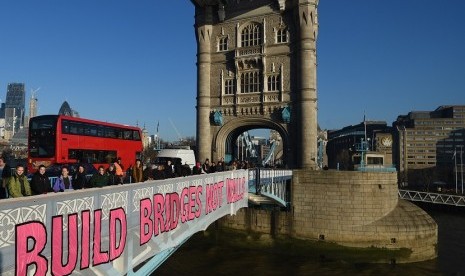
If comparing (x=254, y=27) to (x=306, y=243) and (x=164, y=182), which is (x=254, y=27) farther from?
(x=164, y=182)

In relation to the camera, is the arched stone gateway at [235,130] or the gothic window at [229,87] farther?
the gothic window at [229,87]

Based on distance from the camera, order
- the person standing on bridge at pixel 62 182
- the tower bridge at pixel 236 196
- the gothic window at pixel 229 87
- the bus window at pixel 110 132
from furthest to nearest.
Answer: the gothic window at pixel 229 87 → the bus window at pixel 110 132 → the person standing on bridge at pixel 62 182 → the tower bridge at pixel 236 196

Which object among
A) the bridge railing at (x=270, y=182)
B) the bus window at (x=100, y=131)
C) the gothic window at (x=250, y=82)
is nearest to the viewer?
the bridge railing at (x=270, y=182)

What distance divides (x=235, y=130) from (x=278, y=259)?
63.4 feet

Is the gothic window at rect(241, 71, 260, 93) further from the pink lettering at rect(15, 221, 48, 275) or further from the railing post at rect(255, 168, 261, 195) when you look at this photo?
the pink lettering at rect(15, 221, 48, 275)

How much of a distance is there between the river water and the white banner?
12.4m

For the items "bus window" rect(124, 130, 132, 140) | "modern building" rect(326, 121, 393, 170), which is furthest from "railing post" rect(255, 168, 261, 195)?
"modern building" rect(326, 121, 393, 170)

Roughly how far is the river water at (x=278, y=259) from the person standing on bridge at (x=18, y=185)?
51.8 ft

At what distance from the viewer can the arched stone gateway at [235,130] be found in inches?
1558

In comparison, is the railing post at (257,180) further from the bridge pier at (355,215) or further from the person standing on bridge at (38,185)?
the person standing on bridge at (38,185)

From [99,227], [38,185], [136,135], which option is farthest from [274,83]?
[99,227]

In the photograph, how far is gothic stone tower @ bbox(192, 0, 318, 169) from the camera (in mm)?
37562

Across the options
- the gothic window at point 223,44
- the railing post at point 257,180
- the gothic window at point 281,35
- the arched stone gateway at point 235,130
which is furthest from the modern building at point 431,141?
the railing post at point 257,180

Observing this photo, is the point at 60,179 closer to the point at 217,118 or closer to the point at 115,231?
the point at 115,231
